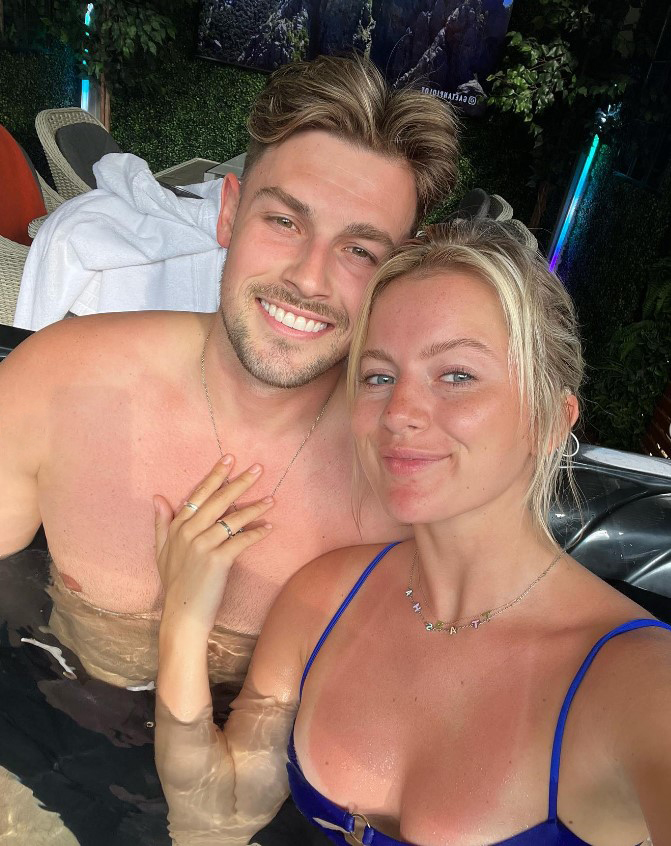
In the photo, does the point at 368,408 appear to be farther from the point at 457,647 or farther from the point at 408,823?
the point at 408,823

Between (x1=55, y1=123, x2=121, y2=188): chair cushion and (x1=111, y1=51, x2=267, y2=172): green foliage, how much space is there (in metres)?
2.69

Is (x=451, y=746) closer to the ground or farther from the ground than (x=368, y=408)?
closer to the ground

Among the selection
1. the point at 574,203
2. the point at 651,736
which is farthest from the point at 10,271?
the point at 574,203

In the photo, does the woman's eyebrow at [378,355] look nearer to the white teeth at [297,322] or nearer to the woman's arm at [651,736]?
the white teeth at [297,322]

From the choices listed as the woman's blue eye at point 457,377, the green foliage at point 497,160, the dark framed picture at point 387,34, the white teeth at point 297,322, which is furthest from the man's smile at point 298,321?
the green foliage at point 497,160

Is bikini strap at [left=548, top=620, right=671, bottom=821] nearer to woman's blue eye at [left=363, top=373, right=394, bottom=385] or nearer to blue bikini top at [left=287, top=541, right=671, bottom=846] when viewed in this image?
blue bikini top at [left=287, top=541, right=671, bottom=846]

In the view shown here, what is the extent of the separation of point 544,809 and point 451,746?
17cm

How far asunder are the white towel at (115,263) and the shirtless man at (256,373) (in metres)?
0.96

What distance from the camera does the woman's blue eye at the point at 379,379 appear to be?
1.29 m

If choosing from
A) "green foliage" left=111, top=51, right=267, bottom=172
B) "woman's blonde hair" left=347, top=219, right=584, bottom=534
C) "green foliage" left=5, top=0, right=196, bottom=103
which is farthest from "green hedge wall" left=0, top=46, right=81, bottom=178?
"woman's blonde hair" left=347, top=219, right=584, bottom=534

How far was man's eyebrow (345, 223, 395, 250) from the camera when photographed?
4.85ft

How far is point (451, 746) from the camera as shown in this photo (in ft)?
3.94

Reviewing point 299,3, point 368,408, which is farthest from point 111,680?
point 299,3

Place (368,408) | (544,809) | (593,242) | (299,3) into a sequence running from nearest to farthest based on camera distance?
(544,809), (368,408), (593,242), (299,3)
